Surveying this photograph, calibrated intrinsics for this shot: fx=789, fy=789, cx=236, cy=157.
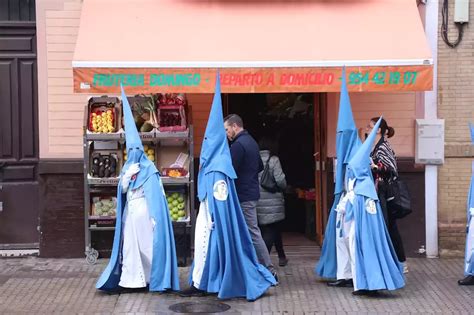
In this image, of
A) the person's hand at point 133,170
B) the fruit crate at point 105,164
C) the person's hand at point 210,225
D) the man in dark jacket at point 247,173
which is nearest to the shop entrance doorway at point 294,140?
the fruit crate at point 105,164

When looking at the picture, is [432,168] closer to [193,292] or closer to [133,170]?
[193,292]

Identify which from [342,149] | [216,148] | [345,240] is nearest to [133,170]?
[216,148]

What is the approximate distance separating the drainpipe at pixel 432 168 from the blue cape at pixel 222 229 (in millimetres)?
3146

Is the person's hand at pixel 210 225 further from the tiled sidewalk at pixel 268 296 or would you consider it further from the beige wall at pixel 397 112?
the beige wall at pixel 397 112

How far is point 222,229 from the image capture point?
25.4 feet

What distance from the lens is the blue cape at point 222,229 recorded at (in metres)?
7.75

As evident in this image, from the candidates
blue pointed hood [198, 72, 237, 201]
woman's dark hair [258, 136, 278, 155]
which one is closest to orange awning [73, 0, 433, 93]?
woman's dark hair [258, 136, 278, 155]

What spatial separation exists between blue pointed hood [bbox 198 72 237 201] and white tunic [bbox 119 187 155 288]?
64cm

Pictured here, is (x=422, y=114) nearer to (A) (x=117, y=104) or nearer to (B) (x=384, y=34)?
(B) (x=384, y=34)

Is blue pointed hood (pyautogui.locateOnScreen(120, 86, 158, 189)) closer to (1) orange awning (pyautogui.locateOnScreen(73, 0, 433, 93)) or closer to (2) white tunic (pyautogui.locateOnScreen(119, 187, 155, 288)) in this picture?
(2) white tunic (pyautogui.locateOnScreen(119, 187, 155, 288))

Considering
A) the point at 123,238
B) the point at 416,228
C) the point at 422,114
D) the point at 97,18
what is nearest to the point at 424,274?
the point at 416,228

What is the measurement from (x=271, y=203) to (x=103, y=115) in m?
2.25

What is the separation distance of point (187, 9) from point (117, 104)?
55.8 inches

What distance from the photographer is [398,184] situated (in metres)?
8.57
